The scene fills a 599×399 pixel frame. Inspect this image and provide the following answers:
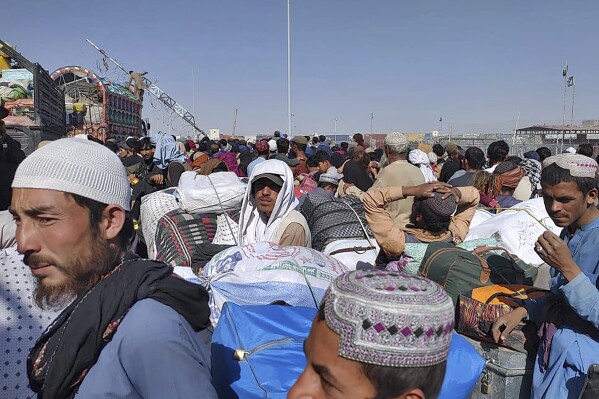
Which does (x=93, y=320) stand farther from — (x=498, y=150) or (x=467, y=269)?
(x=498, y=150)

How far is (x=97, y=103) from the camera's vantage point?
2047 centimetres

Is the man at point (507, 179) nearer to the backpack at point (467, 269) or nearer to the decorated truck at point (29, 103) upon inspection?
the backpack at point (467, 269)

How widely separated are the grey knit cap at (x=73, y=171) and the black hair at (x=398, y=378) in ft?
3.10

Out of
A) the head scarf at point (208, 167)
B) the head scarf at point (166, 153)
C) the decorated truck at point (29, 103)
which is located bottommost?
the head scarf at point (208, 167)

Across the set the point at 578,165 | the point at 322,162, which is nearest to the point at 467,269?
the point at 578,165

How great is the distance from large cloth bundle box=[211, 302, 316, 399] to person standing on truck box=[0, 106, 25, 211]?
3.16 metres

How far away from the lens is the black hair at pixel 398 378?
1.02 metres

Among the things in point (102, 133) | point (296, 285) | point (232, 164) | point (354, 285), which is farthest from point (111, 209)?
point (102, 133)

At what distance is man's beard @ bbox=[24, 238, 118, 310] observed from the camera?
1.40 meters

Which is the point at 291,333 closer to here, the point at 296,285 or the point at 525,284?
the point at 296,285

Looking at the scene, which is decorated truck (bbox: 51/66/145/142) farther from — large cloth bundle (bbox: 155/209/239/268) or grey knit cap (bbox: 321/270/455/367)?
grey knit cap (bbox: 321/270/455/367)

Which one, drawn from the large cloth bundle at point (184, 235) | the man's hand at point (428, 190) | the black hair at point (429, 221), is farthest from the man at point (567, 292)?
the large cloth bundle at point (184, 235)

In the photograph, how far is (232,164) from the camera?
911 cm

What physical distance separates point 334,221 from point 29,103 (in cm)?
933
